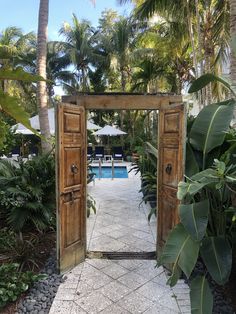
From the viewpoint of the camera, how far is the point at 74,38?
21.2m

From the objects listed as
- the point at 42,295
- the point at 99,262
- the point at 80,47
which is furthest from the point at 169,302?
the point at 80,47

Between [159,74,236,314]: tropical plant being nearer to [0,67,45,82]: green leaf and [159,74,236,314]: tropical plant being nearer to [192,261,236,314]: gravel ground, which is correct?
[192,261,236,314]: gravel ground

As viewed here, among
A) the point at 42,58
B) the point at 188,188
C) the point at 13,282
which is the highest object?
the point at 42,58

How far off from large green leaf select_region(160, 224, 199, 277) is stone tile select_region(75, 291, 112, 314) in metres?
0.88

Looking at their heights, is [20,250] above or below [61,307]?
above

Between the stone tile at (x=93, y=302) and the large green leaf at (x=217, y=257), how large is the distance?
119cm

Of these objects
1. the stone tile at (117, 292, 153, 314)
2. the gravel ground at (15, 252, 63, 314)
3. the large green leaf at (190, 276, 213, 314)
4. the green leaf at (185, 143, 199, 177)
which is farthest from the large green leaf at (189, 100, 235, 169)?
the gravel ground at (15, 252, 63, 314)

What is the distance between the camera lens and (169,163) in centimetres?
374

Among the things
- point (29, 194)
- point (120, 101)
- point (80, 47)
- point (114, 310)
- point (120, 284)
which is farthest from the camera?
point (80, 47)

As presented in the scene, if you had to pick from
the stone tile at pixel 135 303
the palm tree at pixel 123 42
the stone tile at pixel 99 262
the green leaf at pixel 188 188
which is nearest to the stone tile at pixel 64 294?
the stone tile at pixel 135 303

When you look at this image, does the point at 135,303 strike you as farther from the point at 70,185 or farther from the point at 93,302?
the point at 70,185

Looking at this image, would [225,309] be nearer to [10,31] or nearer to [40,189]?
[40,189]

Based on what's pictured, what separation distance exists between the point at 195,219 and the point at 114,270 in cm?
172

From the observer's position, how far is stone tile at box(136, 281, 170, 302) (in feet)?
10.4
